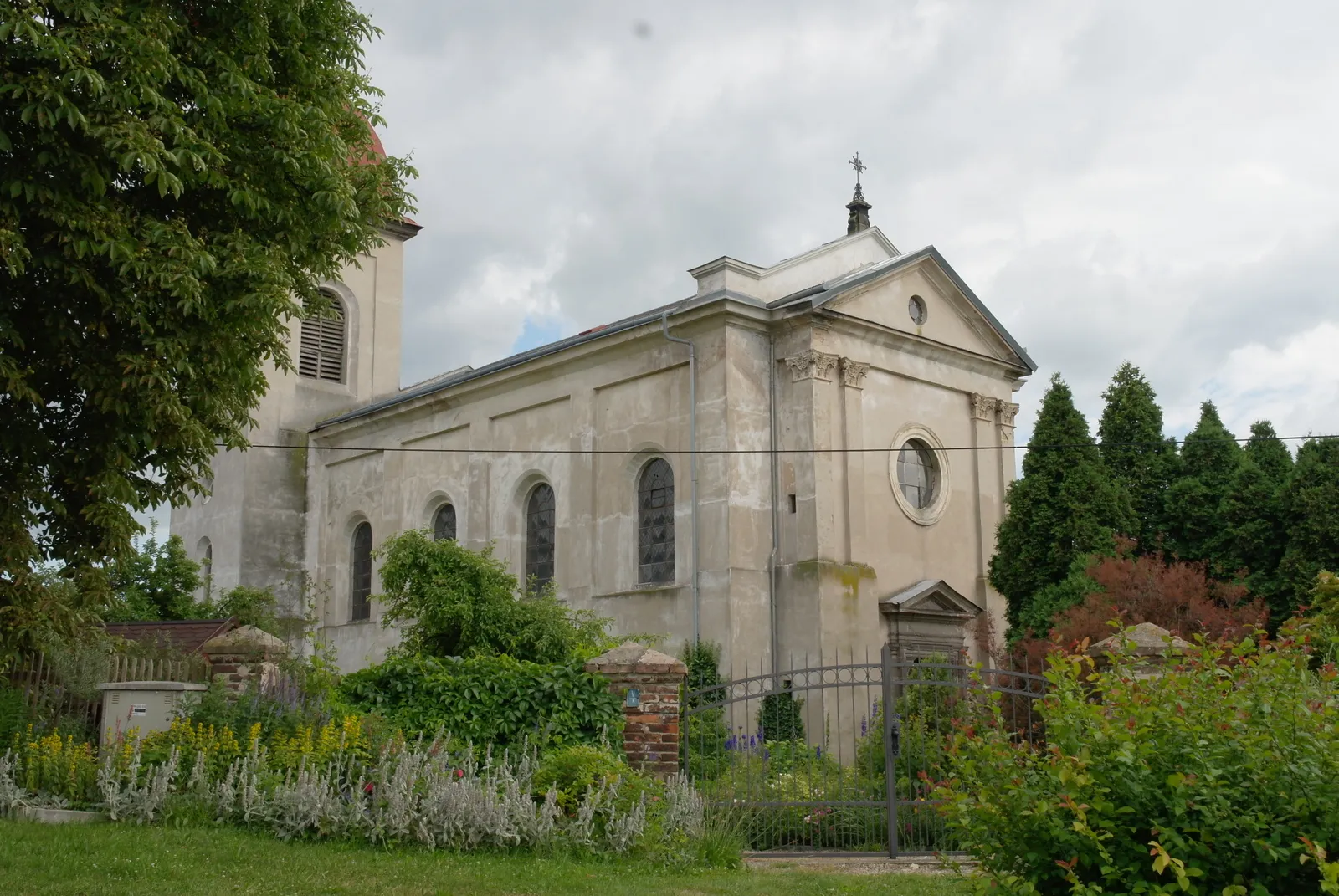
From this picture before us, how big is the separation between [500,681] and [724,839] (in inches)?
154

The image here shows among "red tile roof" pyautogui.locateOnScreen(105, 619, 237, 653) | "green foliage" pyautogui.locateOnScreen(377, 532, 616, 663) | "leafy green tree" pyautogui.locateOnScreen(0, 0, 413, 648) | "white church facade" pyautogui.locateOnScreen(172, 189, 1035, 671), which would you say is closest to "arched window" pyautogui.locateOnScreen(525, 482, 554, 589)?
"white church facade" pyautogui.locateOnScreen(172, 189, 1035, 671)

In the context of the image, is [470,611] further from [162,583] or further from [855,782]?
[162,583]

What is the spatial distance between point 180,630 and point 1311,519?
59.4 feet

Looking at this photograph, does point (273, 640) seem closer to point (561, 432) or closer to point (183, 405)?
point (183, 405)

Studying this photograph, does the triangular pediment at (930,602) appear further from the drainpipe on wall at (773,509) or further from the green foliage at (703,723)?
the green foliage at (703,723)

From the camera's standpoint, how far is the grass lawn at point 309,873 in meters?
8.55

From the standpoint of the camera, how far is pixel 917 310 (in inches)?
937

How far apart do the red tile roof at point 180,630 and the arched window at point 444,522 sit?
17.1ft

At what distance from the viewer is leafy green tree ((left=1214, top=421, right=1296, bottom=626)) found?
20.7 metres

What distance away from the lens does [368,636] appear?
27.5 metres

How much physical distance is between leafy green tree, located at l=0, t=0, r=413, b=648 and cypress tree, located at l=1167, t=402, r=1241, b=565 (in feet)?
55.7

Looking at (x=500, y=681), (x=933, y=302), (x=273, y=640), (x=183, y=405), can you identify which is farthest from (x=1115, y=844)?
(x=933, y=302)

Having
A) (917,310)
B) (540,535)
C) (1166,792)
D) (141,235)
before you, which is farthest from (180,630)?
(1166,792)

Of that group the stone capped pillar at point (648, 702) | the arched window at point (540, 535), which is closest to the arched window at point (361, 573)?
the arched window at point (540, 535)
